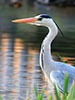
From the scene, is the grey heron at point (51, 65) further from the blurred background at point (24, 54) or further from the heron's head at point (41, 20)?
the blurred background at point (24, 54)

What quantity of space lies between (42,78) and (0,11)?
56.3 ft

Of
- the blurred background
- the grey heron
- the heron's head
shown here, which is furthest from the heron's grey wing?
the heron's head

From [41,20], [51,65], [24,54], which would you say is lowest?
[24,54]

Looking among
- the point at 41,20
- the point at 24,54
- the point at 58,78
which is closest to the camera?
the point at 58,78

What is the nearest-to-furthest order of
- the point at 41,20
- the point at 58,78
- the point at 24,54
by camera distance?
the point at 58,78 < the point at 41,20 < the point at 24,54

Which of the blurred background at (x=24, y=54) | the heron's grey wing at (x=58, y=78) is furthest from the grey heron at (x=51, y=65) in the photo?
the blurred background at (x=24, y=54)

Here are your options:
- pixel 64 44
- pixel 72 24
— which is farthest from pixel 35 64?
pixel 72 24

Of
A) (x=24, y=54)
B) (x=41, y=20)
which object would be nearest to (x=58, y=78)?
(x=41, y=20)

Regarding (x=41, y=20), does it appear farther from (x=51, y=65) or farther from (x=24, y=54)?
(x=24, y=54)

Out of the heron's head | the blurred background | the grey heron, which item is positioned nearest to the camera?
the grey heron

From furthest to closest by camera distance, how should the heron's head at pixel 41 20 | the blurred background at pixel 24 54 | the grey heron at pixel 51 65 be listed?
the blurred background at pixel 24 54, the heron's head at pixel 41 20, the grey heron at pixel 51 65

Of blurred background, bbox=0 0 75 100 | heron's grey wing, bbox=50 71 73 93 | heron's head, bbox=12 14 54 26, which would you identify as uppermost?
heron's head, bbox=12 14 54 26

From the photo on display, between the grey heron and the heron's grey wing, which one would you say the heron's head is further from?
the heron's grey wing

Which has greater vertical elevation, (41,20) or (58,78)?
(41,20)
